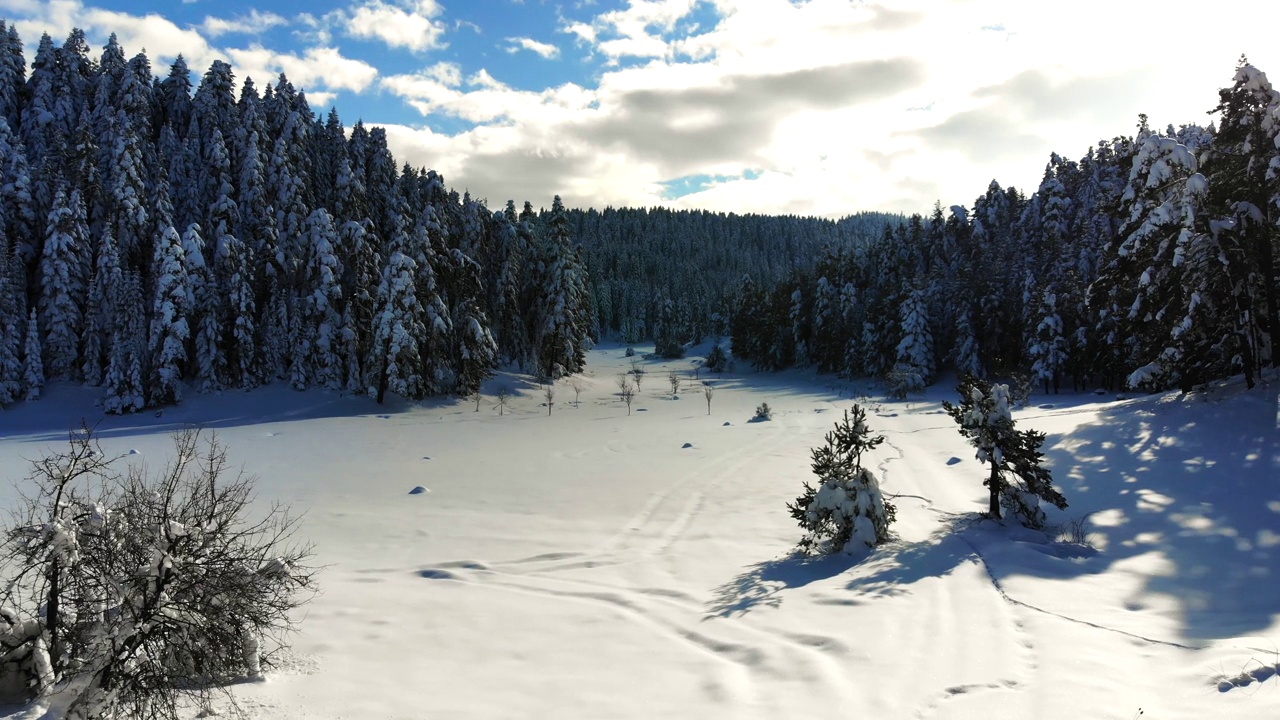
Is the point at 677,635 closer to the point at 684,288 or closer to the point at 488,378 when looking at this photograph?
the point at 488,378

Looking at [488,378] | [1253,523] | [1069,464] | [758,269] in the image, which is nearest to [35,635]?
[1253,523]

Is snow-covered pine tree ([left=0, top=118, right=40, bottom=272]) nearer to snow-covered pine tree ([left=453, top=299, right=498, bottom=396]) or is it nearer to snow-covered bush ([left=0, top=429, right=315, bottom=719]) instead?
snow-covered pine tree ([left=453, top=299, right=498, bottom=396])

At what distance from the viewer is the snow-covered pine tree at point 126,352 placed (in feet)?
127

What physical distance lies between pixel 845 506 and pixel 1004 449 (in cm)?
376

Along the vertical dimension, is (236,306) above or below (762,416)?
above

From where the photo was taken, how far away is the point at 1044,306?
165 feet

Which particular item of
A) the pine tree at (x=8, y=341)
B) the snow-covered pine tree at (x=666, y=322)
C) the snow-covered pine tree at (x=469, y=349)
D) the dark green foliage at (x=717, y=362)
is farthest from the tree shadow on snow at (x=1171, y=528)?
the snow-covered pine tree at (x=666, y=322)

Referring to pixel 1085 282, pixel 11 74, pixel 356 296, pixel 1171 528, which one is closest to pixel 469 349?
pixel 356 296

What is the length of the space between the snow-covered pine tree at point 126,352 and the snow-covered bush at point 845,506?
4105 centimetres

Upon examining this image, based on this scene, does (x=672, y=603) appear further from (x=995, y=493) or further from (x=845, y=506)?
(x=995, y=493)

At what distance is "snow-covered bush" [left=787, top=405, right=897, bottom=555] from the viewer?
43.6 ft

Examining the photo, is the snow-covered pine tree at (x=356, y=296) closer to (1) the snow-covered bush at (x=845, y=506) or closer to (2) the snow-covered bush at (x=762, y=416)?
(2) the snow-covered bush at (x=762, y=416)

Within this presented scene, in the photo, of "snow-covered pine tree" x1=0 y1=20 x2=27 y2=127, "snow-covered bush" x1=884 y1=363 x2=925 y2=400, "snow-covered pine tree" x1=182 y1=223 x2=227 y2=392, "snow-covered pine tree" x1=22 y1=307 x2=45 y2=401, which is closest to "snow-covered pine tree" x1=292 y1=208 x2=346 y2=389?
"snow-covered pine tree" x1=182 y1=223 x2=227 y2=392

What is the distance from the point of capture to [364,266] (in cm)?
4719
